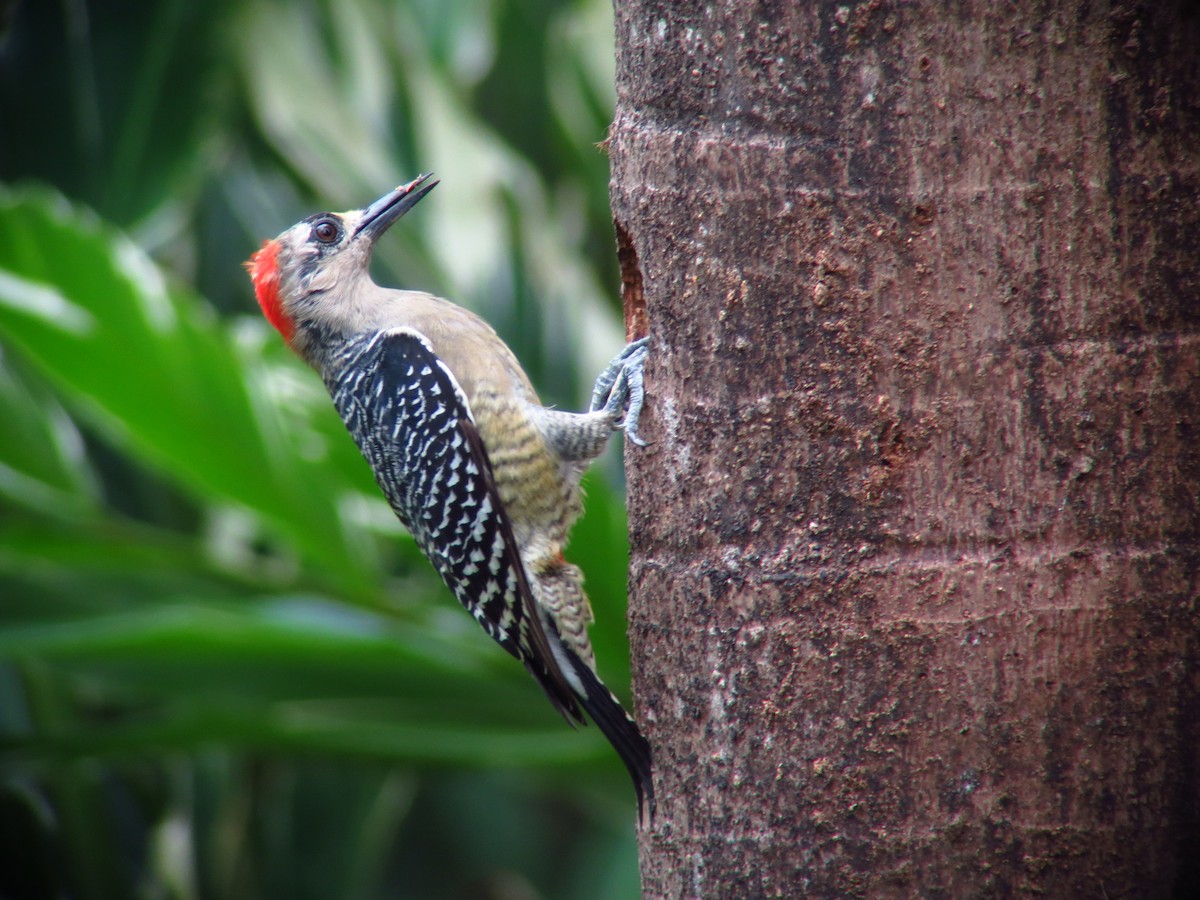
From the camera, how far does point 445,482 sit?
128 inches

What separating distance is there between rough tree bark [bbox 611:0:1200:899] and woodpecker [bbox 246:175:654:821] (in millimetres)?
748

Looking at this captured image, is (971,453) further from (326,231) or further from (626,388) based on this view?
(326,231)

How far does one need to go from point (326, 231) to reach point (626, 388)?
4.44 ft

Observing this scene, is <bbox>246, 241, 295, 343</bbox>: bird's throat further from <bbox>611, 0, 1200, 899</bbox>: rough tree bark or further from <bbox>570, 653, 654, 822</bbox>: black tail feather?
<bbox>611, 0, 1200, 899</bbox>: rough tree bark

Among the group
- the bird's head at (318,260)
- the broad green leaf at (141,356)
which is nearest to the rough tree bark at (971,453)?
the bird's head at (318,260)

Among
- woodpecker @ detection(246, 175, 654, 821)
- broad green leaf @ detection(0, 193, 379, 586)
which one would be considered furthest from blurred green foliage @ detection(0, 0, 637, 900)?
woodpecker @ detection(246, 175, 654, 821)

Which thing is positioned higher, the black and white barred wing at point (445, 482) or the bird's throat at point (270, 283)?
the bird's throat at point (270, 283)

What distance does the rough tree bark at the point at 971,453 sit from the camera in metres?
1.97

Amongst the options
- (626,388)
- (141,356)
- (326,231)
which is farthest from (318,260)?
(626,388)

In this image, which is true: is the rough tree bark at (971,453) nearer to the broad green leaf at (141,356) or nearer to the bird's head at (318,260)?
the bird's head at (318,260)

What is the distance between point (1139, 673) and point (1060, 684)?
0.13m

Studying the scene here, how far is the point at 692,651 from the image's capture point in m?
2.21

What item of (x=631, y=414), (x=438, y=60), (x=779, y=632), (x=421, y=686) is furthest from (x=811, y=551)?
(x=438, y=60)

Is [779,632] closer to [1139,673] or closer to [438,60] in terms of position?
[1139,673]
